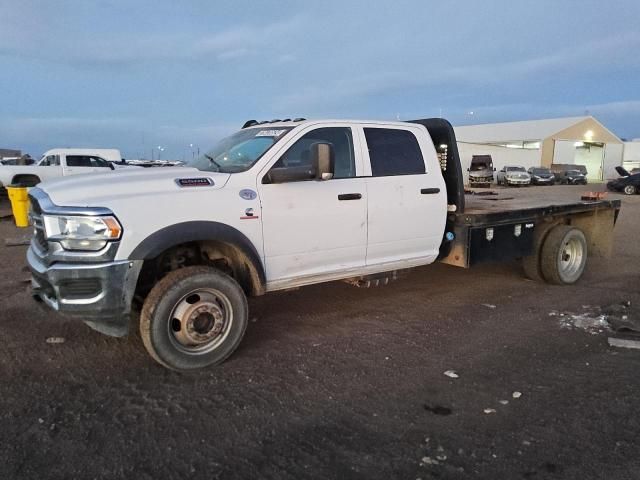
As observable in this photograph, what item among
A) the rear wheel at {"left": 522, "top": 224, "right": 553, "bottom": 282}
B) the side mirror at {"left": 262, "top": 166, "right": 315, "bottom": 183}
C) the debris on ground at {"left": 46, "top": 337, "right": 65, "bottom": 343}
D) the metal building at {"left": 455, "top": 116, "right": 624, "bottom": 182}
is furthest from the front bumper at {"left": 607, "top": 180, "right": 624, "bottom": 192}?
the debris on ground at {"left": 46, "top": 337, "right": 65, "bottom": 343}

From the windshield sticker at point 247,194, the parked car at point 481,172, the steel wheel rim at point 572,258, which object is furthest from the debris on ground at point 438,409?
the parked car at point 481,172

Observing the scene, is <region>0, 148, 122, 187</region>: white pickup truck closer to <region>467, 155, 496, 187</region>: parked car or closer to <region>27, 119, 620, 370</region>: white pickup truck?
<region>27, 119, 620, 370</region>: white pickup truck

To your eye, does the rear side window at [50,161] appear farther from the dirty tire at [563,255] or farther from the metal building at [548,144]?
the metal building at [548,144]

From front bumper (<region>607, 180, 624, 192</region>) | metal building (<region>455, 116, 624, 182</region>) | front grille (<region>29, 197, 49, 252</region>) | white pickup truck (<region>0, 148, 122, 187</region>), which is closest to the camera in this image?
front grille (<region>29, 197, 49, 252</region>)

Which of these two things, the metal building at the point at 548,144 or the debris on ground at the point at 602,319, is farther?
the metal building at the point at 548,144

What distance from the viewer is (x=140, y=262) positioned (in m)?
3.72

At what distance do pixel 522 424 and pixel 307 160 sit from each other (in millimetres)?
2785

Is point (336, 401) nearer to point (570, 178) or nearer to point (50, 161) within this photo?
point (50, 161)

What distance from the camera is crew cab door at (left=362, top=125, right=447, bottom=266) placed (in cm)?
493

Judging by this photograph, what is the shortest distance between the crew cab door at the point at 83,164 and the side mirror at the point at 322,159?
1737 cm

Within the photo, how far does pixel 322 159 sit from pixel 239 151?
0.95m

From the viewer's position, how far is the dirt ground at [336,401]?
2.88 m

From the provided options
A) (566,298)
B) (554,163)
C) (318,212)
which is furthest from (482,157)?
(318,212)

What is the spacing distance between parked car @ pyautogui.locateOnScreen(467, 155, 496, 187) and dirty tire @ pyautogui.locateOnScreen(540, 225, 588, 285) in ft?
96.3
